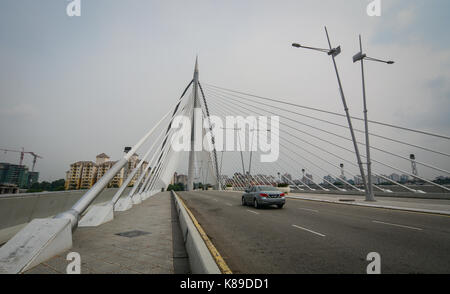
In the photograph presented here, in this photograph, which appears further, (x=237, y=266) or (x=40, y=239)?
(x=40, y=239)

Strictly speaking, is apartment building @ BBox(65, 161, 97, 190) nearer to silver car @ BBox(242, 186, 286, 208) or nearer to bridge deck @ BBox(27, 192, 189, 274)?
silver car @ BBox(242, 186, 286, 208)

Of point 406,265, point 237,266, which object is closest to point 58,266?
point 237,266

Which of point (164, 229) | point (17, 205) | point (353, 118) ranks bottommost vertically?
point (164, 229)

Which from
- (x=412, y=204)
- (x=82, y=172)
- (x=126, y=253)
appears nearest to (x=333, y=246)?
(x=126, y=253)

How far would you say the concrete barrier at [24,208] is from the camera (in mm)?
6156

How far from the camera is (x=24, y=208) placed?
7074 millimetres

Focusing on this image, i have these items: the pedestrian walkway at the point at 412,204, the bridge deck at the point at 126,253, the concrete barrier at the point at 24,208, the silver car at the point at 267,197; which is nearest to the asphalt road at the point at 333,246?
the bridge deck at the point at 126,253

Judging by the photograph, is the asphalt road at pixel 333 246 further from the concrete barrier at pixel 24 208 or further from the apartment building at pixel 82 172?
the apartment building at pixel 82 172

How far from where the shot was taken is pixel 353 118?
1869 centimetres

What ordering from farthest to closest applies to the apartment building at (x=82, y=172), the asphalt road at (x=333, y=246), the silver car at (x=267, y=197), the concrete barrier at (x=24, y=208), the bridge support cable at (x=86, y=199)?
the apartment building at (x=82, y=172) < the silver car at (x=267, y=197) < the concrete barrier at (x=24, y=208) < the bridge support cable at (x=86, y=199) < the asphalt road at (x=333, y=246)

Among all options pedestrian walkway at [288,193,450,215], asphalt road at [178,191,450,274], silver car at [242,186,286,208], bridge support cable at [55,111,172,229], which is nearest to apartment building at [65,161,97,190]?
silver car at [242,186,286,208]

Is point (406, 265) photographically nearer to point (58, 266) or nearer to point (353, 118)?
point (58, 266)

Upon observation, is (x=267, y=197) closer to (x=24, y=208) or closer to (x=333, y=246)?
(x=333, y=246)
